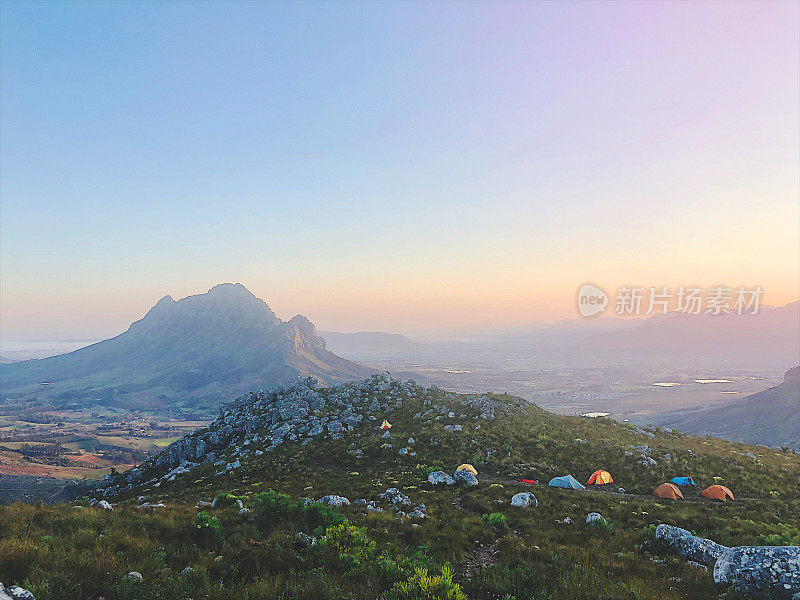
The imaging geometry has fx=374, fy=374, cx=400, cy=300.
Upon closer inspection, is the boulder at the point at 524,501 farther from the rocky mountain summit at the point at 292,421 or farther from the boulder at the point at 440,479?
the rocky mountain summit at the point at 292,421

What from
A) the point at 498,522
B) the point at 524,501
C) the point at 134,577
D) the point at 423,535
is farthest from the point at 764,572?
the point at 134,577

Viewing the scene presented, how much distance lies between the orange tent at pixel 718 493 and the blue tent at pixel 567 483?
8.63 meters

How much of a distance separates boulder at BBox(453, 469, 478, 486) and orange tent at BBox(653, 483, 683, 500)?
13.2m

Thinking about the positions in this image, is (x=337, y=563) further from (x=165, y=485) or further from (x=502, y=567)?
(x=165, y=485)

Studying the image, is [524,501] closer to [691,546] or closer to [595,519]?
[595,519]

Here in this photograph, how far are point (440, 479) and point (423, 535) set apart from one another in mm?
13075

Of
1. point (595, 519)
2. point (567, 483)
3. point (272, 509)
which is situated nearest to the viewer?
point (272, 509)

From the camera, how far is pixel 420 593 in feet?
32.8

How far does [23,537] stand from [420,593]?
1295 cm

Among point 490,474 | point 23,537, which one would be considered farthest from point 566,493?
point 23,537

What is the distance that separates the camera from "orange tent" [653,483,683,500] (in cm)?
2708

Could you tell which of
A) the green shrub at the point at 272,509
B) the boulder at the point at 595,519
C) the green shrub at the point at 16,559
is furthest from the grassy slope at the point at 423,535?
the boulder at the point at 595,519

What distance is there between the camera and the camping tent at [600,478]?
29.7 meters

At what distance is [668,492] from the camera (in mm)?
27266
